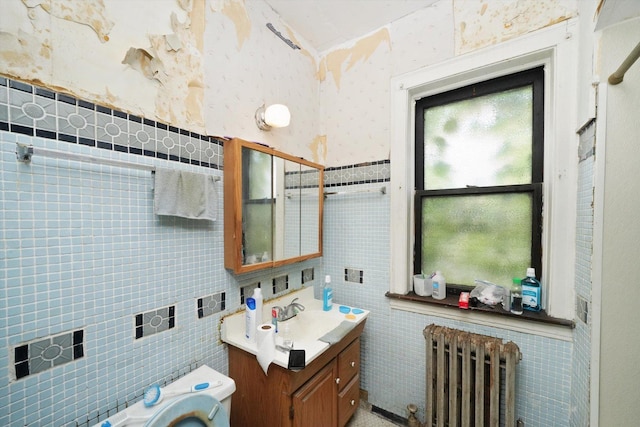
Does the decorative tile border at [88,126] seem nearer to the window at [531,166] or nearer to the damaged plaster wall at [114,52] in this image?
the damaged plaster wall at [114,52]

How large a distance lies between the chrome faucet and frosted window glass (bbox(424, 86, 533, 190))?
1171mm

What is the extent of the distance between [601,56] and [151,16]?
68.5 inches

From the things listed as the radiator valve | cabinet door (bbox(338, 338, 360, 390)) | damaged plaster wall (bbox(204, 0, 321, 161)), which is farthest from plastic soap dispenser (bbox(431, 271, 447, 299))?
damaged plaster wall (bbox(204, 0, 321, 161))

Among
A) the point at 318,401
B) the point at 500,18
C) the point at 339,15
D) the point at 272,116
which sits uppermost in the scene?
the point at 339,15

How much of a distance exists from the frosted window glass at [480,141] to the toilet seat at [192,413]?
5.37ft

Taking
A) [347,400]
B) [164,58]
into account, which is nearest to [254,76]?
[164,58]

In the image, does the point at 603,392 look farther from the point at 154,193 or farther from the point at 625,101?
the point at 154,193

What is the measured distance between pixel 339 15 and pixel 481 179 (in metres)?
1.37

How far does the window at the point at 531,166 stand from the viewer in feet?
3.90

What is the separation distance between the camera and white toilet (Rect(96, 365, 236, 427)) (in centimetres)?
80

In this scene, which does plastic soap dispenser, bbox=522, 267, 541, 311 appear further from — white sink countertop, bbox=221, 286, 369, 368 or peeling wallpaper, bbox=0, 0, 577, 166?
peeling wallpaper, bbox=0, 0, 577, 166

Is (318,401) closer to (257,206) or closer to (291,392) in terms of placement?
(291,392)

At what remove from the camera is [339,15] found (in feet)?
5.14

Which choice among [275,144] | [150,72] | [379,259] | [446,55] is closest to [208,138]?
[150,72]
